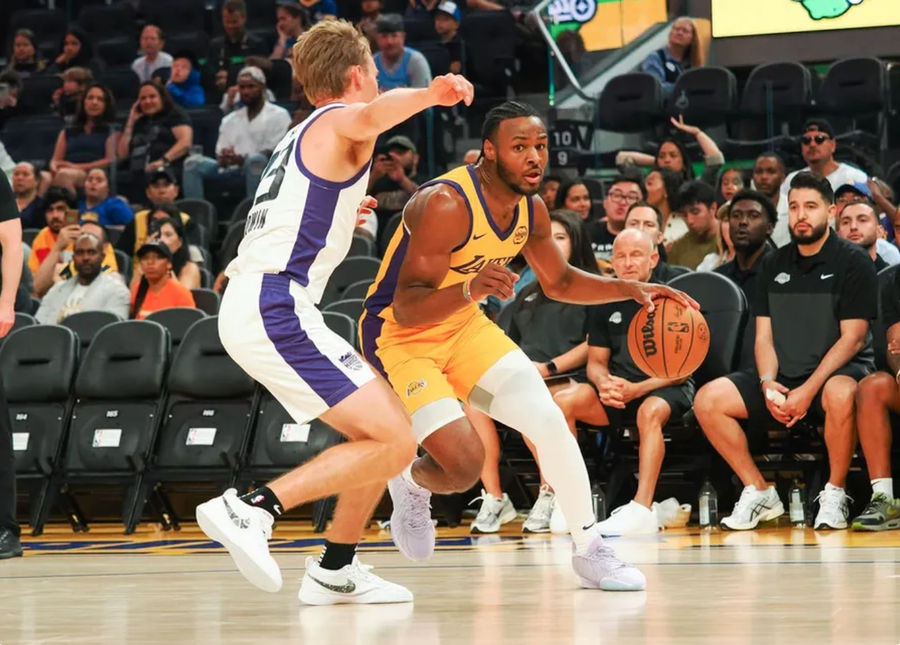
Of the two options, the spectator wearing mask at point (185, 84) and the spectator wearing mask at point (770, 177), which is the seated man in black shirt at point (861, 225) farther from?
the spectator wearing mask at point (185, 84)

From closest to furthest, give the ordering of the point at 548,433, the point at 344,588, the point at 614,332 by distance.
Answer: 1. the point at 344,588
2. the point at 548,433
3. the point at 614,332

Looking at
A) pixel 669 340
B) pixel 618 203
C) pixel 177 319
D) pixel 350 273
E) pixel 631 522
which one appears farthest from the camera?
pixel 618 203

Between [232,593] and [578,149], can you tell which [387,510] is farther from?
[578,149]

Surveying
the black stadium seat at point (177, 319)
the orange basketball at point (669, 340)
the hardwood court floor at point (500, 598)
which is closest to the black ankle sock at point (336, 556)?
the hardwood court floor at point (500, 598)

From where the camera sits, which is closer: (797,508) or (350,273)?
(797,508)

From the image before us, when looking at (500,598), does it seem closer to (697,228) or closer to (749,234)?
(749,234)

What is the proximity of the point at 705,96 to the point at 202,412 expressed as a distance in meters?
5.52

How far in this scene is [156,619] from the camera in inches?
169

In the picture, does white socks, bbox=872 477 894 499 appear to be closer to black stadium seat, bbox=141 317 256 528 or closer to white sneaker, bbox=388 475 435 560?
white sneaker, bbox=388 475 435 560

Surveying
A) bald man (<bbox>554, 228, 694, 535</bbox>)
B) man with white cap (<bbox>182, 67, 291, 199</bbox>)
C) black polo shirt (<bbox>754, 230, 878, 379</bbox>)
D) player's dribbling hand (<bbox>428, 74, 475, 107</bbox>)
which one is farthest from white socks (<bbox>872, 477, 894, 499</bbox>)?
man with white cap (<bbox>182, 67, 291, 199</bbox>)

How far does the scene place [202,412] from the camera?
8531 millimetres

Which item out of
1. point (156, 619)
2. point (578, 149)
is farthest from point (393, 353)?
point (578, 149)

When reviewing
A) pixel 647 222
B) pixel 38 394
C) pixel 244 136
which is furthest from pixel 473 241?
pixel 244 136

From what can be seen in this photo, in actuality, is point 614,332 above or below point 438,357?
below
